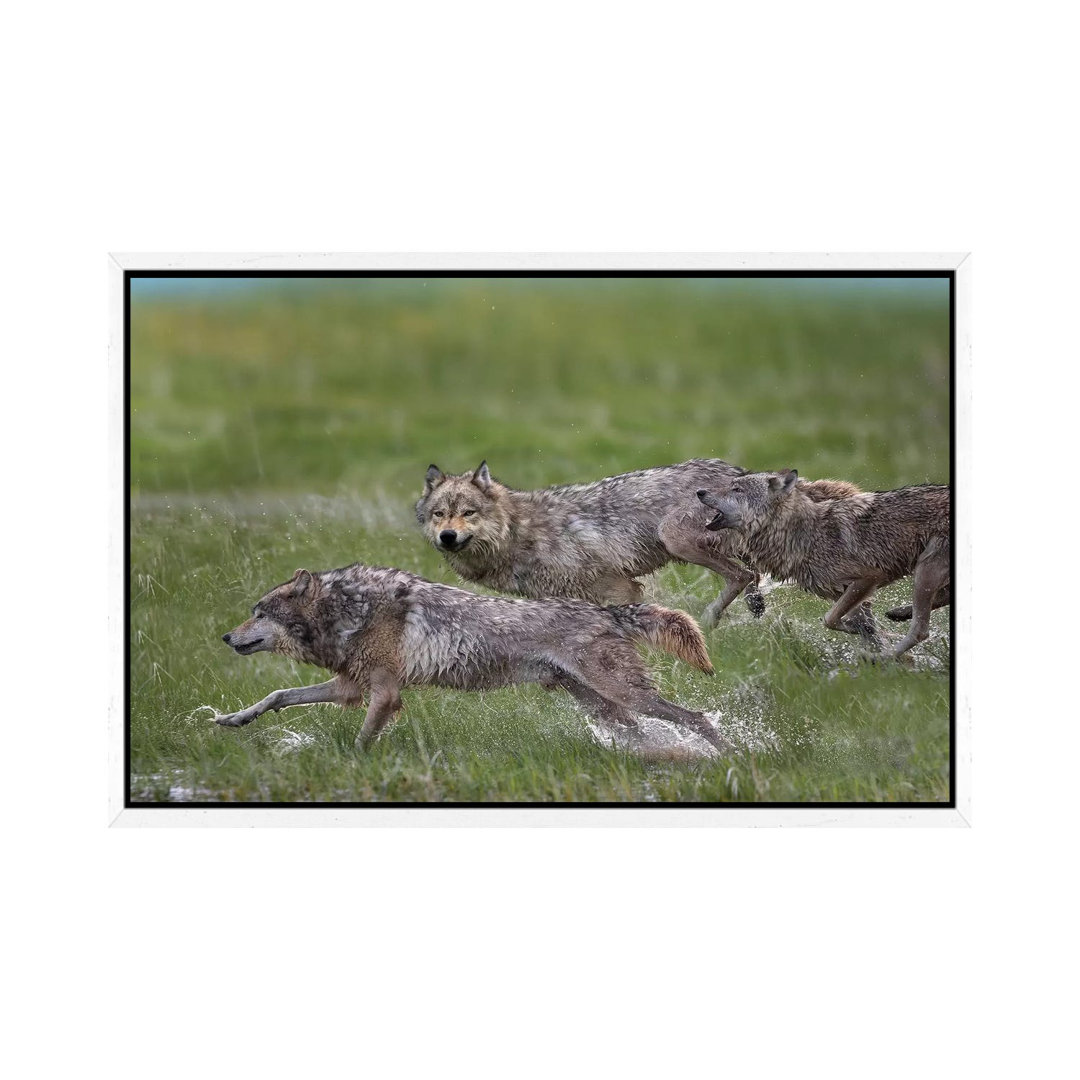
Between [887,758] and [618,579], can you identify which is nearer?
[887,758]

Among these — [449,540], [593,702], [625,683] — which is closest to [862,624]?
[625,683]

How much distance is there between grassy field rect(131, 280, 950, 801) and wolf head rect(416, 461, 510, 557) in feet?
1.06

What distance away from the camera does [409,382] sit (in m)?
8.99

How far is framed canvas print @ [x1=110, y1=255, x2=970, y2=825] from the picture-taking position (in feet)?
25.8

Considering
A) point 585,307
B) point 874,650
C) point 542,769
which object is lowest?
A: point 542,769

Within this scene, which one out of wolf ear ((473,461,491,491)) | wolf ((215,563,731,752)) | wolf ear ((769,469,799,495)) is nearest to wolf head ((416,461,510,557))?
wolf ear ((473,461,491,491))

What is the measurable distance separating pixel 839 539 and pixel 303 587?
336cm

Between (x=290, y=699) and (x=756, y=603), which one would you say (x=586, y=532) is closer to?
(x=756, y=603)

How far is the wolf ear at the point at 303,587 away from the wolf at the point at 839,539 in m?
2.51
